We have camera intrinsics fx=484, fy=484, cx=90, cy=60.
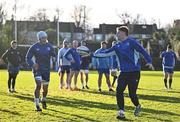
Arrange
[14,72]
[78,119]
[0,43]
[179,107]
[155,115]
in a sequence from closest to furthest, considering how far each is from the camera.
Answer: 1. [78,119]
2. [155,115]
3. [179,107]
4. [14,72]
5. [0,43]

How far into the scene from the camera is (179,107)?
48.6ft

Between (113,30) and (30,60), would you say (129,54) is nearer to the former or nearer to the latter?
(30,60)

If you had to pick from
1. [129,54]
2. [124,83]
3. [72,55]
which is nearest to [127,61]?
[129,54]

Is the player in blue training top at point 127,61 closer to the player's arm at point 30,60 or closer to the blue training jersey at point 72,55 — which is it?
the player's arm at point 30,60

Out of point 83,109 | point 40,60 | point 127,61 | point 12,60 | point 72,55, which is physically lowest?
point 83,109

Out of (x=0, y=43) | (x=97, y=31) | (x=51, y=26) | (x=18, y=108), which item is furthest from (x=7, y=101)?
(x=97, y=31)

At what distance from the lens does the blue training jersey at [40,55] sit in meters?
13.7

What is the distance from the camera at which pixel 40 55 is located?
13.8 m

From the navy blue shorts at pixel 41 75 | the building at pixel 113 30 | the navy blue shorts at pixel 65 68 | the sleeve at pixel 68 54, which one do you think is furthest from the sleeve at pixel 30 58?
the building at pixel 113 30

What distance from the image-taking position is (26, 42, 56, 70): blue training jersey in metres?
13.7

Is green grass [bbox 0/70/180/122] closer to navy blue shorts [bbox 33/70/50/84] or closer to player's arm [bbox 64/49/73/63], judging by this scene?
navy blue shorts [bbox 33/70/50/84]

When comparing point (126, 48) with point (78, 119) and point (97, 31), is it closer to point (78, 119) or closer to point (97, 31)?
point (78, 119)

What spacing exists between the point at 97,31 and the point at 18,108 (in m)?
101

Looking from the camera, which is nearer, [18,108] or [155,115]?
[155,115]
